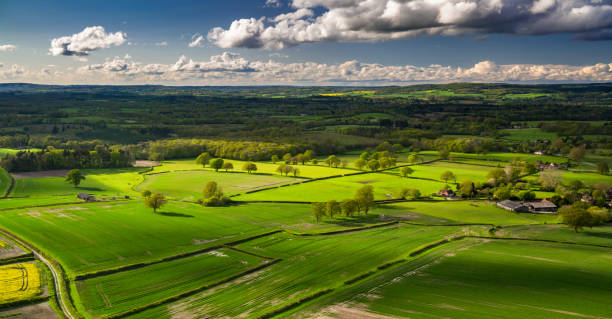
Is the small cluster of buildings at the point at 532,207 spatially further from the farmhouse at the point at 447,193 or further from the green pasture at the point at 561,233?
the farmhouse at the point at 447,193

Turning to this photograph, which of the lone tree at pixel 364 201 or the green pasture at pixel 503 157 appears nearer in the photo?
the lone tree at pixel 364 201

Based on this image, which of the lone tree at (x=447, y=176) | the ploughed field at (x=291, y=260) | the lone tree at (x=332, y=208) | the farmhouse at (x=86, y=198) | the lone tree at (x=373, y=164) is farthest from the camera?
the lone tree at (x=373, y=164)

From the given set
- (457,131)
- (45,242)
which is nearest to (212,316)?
(45,242)

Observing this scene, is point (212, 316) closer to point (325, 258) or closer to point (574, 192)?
point (325, 258)

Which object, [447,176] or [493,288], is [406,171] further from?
[493,288]

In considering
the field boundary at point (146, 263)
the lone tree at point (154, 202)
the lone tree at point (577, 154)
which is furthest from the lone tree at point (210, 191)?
the lone tree at point (577, 154)
